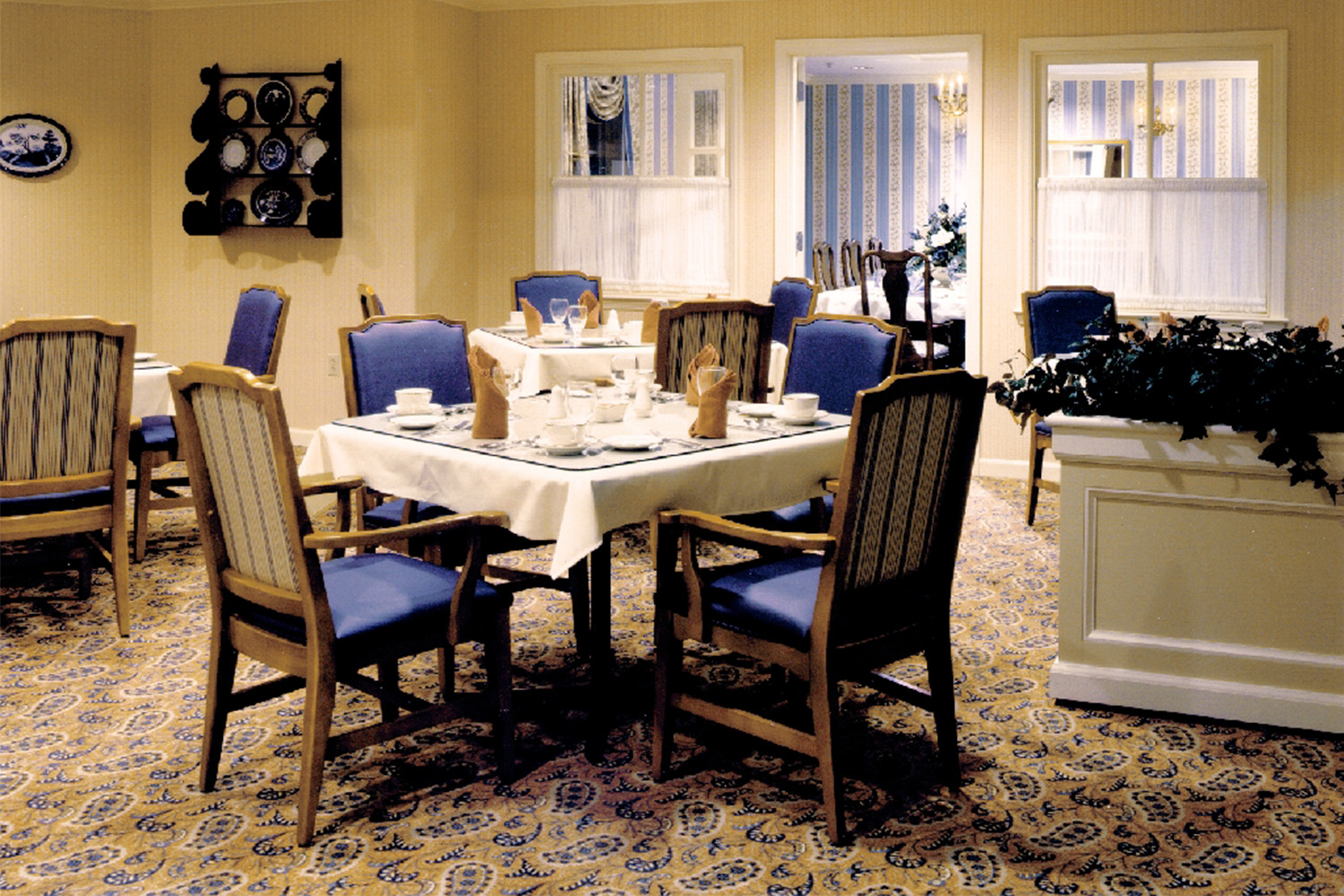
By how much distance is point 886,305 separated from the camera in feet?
29.8

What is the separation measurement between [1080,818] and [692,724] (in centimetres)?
97

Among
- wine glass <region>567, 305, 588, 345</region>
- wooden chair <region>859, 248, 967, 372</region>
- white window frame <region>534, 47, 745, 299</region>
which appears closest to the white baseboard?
wine glass <region>567, 305, 588, 345</region>

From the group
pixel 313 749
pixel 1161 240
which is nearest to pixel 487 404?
pixel 313 749

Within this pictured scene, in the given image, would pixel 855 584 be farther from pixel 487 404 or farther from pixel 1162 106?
pixel 1162 106

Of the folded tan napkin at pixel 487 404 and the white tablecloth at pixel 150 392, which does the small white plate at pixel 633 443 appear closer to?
the folded tan napkin at pixel 487 404

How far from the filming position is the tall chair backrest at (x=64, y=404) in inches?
155

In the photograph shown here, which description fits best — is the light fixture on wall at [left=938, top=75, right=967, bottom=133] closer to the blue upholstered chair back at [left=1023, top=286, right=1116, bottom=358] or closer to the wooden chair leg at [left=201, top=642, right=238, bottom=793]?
the blue upholstered chair back at [left=1023, top=286, right=1116, bottom=358]

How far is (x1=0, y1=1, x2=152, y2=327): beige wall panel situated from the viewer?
7.52 metres

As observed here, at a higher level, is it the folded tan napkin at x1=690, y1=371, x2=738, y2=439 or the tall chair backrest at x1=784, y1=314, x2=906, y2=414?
the tall chair backrest at x1=784, y1=314, x2=906, y2=414

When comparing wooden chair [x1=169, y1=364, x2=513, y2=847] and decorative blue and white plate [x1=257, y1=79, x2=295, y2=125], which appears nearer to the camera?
wooden chair [x1=169, y1=364, x2=513, y2=847]

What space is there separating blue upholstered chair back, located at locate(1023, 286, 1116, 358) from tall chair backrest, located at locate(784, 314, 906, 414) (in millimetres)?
2002

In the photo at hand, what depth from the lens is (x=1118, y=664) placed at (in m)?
3.50

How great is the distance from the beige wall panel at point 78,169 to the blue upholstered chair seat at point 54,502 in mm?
3860

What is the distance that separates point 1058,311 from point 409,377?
10.2 ft
